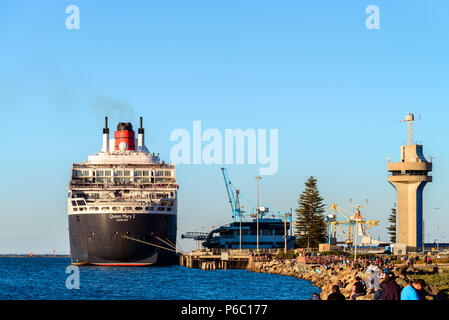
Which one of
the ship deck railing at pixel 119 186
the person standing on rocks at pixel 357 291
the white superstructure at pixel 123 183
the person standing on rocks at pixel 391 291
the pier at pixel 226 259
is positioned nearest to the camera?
the person standing on rocks at pixel 391 291

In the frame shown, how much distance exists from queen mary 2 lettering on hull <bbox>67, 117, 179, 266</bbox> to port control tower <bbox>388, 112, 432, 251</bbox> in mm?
30670

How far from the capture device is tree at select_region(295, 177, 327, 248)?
13750 centimetres

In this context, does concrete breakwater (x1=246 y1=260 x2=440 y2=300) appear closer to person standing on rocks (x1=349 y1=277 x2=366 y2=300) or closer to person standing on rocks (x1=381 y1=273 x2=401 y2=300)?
person standing on rocks (x1=349 y1=277 x2=366 y2=300)

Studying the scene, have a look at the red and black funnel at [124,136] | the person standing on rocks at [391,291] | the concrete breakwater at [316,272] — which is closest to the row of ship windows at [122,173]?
the red and black funnel at [124,136]

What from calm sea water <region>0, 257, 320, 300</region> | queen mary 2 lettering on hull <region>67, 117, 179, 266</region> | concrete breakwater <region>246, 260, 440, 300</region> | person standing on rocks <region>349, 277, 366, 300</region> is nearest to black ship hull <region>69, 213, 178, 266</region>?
queen mary 2 lettering on hull <region>67, 117, 179, 266</region>

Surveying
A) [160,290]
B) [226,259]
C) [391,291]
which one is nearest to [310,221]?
[226,259]

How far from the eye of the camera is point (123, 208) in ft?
335

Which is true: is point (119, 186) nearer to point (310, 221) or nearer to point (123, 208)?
point (123, 208)

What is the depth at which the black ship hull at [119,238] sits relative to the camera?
100 meters

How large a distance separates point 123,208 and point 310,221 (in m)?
46.2

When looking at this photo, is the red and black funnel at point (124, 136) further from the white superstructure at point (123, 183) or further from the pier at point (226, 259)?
the pier at point (226, 259)
